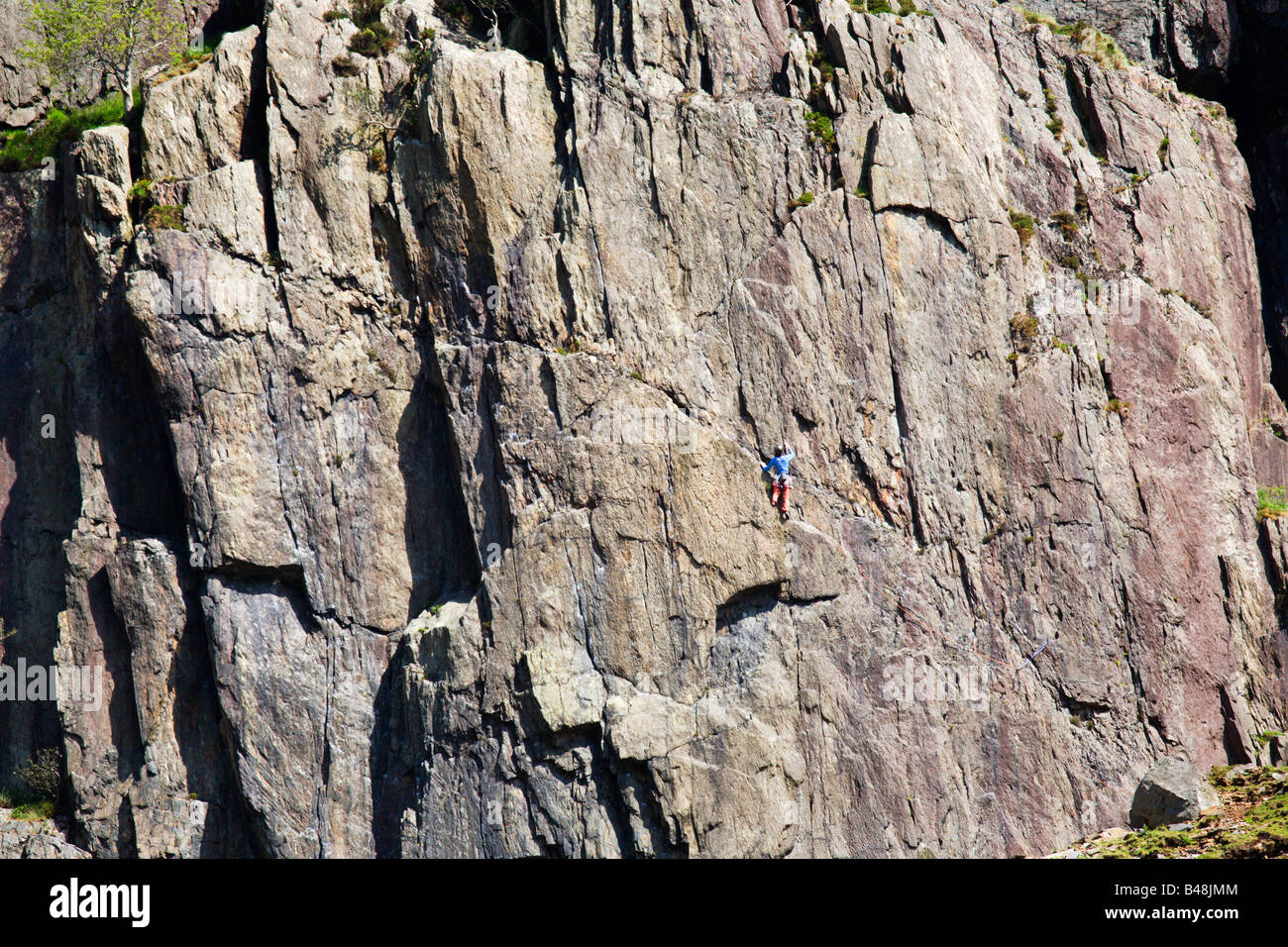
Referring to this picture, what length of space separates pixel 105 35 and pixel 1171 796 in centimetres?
4027

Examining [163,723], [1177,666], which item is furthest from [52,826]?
[1177,666]

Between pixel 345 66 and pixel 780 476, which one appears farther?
pixel 345 66

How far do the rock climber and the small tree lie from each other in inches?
936

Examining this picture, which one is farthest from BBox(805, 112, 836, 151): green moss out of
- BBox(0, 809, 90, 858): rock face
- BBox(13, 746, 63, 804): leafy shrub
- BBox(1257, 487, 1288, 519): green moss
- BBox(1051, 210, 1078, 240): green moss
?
BBox(0, 809, 90, 858): rock face

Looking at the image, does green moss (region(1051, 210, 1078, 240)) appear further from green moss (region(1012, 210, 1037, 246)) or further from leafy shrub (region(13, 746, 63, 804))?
leafy shrub (region(13, 746, 63, 804))

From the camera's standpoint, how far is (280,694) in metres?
30.1

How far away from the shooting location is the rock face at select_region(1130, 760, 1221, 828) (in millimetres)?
28109

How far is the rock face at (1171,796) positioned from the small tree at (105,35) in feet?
121

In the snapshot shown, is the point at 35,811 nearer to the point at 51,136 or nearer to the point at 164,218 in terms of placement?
the point at 164,218

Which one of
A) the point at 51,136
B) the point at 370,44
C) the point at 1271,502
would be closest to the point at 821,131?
the point at 370,44

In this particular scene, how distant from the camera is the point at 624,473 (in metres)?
29.4

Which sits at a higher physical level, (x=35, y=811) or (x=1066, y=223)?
(x=1066, y=223)
